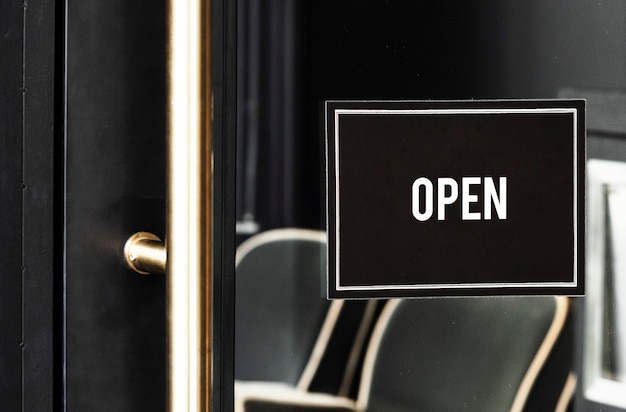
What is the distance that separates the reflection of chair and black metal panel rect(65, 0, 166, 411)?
0.22 m

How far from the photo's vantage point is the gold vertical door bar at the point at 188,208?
0.48 metres

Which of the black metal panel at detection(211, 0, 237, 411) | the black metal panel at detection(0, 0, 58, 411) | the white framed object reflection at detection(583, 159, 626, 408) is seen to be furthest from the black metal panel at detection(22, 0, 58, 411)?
the white framed object reflection at detection(583, 159, 626, 408)

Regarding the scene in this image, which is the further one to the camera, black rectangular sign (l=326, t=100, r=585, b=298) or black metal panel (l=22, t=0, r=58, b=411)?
black metal panel (l=22, t=0, r=58, b=411)

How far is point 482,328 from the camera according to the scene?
56cm

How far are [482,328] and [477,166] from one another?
4.6 inches

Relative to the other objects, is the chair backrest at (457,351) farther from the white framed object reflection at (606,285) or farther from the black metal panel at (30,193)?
the black metal panel at (30,193)

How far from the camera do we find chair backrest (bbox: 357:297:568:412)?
1.83ft

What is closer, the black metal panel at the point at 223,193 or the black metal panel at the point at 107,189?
the black metal panel at the point at 223,193

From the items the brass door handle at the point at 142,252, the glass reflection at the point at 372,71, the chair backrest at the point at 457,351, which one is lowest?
the chair backrest at the point at 457,351

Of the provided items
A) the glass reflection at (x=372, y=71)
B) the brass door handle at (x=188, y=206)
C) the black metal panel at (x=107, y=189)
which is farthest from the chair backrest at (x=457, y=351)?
the black metal panel at (x=107, y=189)

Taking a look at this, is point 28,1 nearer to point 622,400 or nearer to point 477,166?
point 477,166

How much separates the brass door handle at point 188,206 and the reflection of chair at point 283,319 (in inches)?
2.3

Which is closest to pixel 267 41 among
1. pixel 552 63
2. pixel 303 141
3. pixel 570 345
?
pixel 303 141

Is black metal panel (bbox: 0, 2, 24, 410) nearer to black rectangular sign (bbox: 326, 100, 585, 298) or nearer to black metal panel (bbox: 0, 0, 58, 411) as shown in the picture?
black metal panel (bbox: 0, 0, 58, 411)
